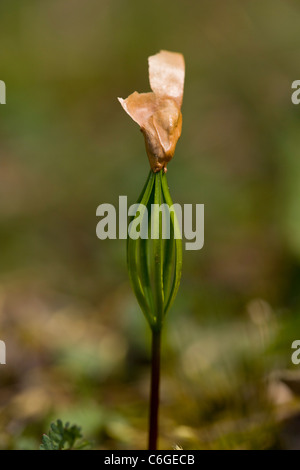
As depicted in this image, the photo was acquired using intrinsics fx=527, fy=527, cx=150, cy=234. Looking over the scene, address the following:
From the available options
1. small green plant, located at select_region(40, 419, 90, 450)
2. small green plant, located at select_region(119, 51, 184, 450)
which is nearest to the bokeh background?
small green plant, located at select_region(40, 419, 90, 450)

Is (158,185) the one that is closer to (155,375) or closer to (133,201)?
(155,375)

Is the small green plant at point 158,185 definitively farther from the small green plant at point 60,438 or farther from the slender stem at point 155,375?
the small green plant at point 60,438

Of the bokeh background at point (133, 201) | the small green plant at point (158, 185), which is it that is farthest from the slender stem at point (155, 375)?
the bokeh background at point (133, 201)

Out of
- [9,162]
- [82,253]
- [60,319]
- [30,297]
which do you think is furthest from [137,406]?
[9,162]

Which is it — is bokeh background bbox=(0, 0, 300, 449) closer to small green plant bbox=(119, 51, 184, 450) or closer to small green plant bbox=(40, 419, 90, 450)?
small green plant bbox=(40, 419, 90, 450)

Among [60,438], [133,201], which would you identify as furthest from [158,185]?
[133,201]

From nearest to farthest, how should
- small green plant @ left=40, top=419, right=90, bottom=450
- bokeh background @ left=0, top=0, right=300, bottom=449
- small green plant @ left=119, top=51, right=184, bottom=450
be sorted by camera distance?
1. small green plant @ left=119, top=51, right=184, bottom=450
2. small green plant @ left=40, top=419, right=90, bottom=450
3. bokeh background @ left=0, top=0, right=300, bottom=449
